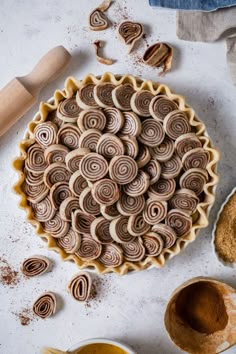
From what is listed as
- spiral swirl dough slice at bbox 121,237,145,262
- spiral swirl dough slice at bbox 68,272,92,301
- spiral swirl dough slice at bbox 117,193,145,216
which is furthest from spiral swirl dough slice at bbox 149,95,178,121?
spiral swirl dough slice at bbox 68,272,92,301

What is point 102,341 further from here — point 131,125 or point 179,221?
point 131,125

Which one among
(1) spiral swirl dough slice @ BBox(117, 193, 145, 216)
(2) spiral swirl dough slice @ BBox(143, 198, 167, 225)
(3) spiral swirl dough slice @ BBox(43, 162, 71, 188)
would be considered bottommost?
(2) spiral swirl dough slice @ BBox(143, 198, 167, 225)

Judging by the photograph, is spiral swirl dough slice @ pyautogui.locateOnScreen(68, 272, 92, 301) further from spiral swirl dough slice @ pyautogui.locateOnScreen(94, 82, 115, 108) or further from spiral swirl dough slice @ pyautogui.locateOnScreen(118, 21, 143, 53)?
spiral swirl dough slice @ pyautogui.locateOnScreen(118, 21, 143, 53)

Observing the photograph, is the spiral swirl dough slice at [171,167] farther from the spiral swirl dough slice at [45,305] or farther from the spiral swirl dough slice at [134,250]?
the spiral swirl dough slice at [45,305]

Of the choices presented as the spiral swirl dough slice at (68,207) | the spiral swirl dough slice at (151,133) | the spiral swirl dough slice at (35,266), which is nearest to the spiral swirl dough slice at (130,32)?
the spiral swirl dough slice at (151,133)

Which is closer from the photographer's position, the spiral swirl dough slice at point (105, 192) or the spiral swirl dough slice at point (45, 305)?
the spiral swirl dough slice at point (105, 192)
